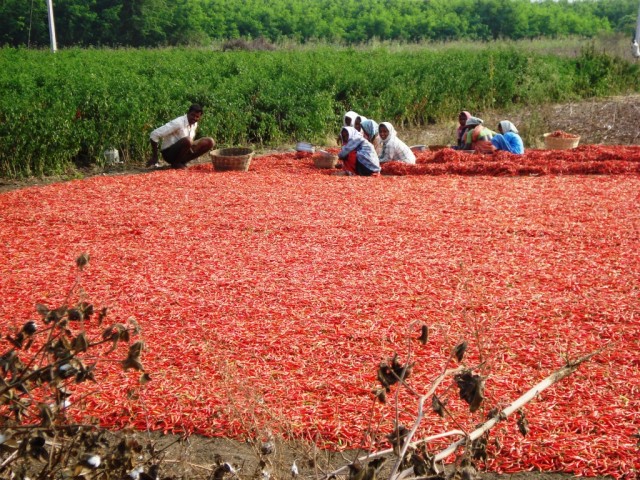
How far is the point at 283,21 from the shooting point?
5938 centimetres

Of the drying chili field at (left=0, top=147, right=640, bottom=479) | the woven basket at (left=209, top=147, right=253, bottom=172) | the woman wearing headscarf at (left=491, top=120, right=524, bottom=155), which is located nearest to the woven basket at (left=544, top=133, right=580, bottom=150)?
the woman wearing headscarf at (left=491, top=120, right=524, bottom=155)

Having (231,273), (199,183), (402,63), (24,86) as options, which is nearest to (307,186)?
(199,183)

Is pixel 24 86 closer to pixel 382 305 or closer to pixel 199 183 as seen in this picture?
pixel 199 183

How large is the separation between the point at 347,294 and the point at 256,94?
400 inches

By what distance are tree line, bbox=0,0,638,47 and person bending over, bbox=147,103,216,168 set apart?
123 ft

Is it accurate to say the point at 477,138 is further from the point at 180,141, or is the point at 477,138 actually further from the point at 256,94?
the point at 256,94

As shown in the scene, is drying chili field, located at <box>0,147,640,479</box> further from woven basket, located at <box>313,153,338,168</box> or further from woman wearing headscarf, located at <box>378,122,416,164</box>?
A: woven basket, located at <box>313,153,338,168</box>

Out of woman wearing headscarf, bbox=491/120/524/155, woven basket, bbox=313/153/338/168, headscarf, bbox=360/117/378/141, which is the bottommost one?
woven basket, bbox=313/153/338/168

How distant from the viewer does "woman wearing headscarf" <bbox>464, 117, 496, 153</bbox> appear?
39.8 feet

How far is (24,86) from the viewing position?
13.2 meters

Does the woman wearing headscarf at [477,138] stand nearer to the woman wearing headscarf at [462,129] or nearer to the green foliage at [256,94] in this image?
the woman wearing headscarf at [462,129]

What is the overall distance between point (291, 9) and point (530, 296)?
61.9 metres

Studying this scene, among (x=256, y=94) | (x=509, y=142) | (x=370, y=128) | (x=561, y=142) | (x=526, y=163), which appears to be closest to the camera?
(x=526, y=163)

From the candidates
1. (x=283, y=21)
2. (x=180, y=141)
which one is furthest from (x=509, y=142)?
(x=283, y=21)
